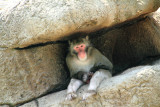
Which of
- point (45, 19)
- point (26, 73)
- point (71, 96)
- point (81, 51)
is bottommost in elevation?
point (71, 96)

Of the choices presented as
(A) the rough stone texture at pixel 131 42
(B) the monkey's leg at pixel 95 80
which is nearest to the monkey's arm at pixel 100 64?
(B) the monkey's leg at pixel 95 80

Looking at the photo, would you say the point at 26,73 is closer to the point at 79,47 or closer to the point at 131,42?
the point at 79,47

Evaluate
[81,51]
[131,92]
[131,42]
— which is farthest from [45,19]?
[131,42]

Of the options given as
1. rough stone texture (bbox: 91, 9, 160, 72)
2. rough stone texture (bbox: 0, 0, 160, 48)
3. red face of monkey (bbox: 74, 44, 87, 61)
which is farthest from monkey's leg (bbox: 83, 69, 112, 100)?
rough stone texture (bbox: 91, 9, 160, 72)

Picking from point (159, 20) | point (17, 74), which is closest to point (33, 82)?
point (17, 74)

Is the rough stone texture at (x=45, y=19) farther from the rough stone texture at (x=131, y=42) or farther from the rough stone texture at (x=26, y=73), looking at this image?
the rough stone texture at (x=131, y=42)

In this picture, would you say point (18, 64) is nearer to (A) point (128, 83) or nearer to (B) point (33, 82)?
(B) point (33, 82)
